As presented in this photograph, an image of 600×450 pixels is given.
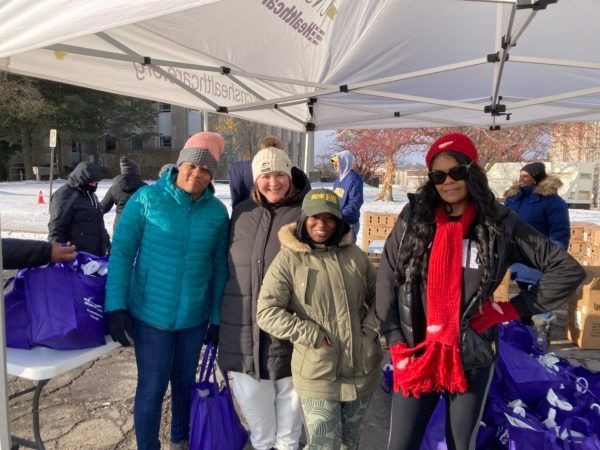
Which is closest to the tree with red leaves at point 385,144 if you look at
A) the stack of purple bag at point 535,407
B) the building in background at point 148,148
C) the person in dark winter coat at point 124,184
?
the building in background at point 148,148

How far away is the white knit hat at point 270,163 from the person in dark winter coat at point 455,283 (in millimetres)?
620

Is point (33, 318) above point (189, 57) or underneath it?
underneath

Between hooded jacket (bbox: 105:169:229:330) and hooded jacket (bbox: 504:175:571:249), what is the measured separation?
3277mm

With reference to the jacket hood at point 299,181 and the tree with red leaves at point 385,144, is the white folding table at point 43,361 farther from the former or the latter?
the tree with red leaves at point 385,144

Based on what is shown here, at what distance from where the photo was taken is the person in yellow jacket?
1.86 m

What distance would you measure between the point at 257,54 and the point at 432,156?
2107 mm

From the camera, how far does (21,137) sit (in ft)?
81.4

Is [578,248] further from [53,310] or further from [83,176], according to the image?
[53,310]

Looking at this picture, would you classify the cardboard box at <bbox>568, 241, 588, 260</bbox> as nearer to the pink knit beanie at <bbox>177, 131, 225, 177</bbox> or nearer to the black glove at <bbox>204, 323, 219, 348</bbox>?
the black glove at <bbox>204, 323, 219, 348</bbox>

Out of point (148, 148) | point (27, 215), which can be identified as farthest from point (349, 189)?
point (148, 148)

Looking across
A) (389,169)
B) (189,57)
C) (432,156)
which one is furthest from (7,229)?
(389,169)

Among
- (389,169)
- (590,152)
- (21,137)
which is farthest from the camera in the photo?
(21,137)

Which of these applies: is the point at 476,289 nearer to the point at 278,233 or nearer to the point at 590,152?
the point at 278,233

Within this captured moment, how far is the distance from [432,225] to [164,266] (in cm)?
126
